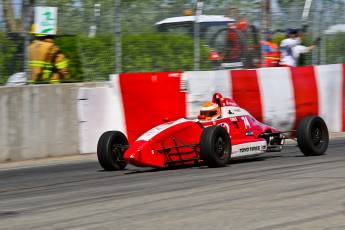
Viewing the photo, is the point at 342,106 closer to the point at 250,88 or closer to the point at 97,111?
the point at 250,88

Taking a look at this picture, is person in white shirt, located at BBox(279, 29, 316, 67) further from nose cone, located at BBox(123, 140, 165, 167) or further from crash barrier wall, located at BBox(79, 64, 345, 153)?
nose cone, located at BBox(123, 140, 165, 167)

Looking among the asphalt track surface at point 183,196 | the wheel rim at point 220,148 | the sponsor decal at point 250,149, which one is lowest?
the asphalt track surface at point 183,196

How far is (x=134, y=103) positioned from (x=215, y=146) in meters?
3.56

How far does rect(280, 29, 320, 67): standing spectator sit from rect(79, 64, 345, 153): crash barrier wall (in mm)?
632

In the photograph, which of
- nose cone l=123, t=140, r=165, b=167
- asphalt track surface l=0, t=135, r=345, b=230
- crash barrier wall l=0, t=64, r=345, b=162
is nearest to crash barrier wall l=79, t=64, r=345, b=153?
crash barrier wall l=0, t=64, r=345, b=162

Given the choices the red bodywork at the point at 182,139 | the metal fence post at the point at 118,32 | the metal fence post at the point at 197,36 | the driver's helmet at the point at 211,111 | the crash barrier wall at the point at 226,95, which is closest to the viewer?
the red bodywork at the point at 182,139

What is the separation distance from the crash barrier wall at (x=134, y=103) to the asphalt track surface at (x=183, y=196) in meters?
1.19

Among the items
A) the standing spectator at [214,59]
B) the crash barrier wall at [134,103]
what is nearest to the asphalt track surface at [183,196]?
the crash barrier wall at [134,103]

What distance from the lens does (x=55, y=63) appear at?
1320cm

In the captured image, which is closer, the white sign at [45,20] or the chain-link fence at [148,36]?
the chain-link fence at [148,36]

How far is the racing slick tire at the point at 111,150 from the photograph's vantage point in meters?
10.2

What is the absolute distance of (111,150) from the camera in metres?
10.3

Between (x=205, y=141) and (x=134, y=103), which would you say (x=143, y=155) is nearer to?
(x=205, y=141)

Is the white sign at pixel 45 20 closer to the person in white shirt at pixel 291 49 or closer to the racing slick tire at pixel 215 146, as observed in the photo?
the racing slick tire at pixel 215 146
